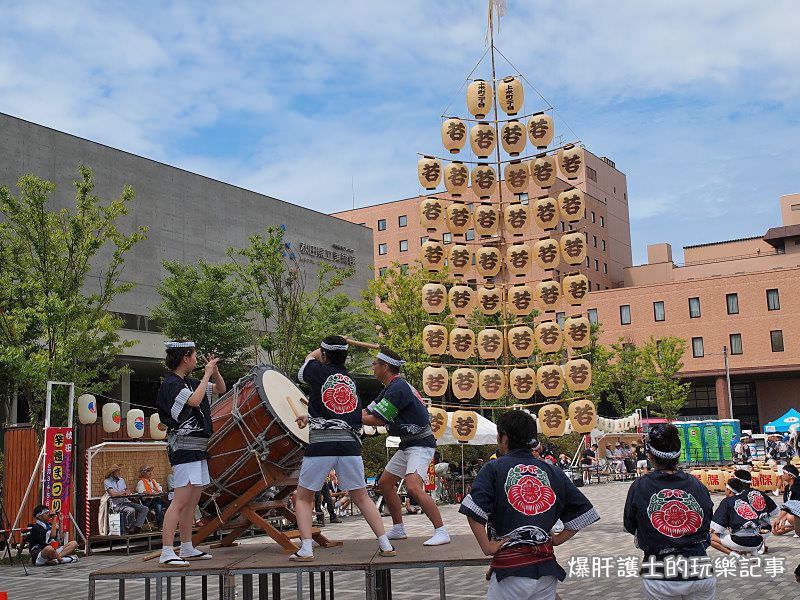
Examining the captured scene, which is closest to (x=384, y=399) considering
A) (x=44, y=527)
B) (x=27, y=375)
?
(x=44, y=527)

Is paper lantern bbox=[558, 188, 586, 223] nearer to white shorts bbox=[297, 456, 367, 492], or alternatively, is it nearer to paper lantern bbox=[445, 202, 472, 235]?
paper lantern bbox=[445, 202, 472, 235]

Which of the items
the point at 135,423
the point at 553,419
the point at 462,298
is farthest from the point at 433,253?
the point at 135,423

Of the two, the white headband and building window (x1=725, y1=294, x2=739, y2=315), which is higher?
building window (x1=725, y1=294, x2=739, y2=315)

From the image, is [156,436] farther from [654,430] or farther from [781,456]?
[781,456]

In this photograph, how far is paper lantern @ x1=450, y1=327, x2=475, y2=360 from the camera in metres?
21.8

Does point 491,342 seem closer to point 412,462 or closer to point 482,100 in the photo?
point 482,100

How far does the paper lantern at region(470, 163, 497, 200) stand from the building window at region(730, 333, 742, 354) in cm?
4631

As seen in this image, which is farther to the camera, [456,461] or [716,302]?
[716,302]

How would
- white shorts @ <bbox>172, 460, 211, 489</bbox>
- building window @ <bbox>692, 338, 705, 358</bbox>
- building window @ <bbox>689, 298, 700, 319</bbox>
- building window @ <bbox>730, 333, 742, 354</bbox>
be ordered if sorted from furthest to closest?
building window @ <bbox>689, 298, 700, 319</bbox> < building window @ <bbox>692, 338, 705, 358</bbox> < building window @ <bbox>730, 333, 742, 354</bbox> < white shorts @ <bbox>172, 460, 211, 489</bbox>

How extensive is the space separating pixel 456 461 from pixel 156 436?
15624 mm

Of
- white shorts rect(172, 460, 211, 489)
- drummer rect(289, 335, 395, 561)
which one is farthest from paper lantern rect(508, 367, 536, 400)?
white shorts rect(172, 460, 211, 489)

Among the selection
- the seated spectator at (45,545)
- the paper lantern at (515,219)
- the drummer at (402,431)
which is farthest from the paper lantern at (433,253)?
the drummer at (402,431)

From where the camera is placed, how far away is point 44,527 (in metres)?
15.7

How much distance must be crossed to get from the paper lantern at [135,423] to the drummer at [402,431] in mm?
12373
